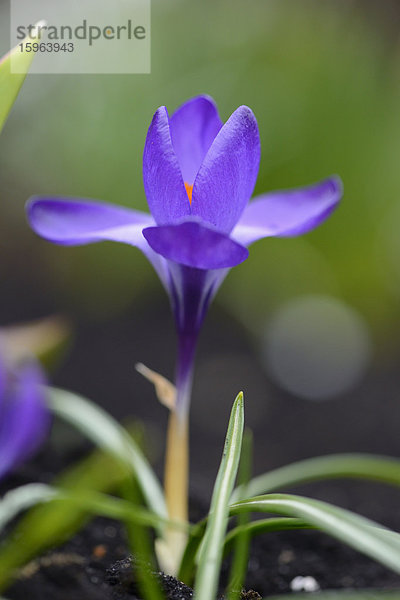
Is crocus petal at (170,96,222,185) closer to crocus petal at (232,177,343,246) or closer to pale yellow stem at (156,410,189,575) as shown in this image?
crocus petal at (232,177,343,246)

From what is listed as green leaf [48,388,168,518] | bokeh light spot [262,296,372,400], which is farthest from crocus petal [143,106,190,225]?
bokeh light spot [262,296,372,400]

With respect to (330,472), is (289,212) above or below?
above

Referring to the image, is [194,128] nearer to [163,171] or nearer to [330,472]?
[163,171]

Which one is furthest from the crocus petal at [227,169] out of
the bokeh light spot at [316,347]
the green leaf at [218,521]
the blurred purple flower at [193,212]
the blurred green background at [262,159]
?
the blurred green background at [262,159]

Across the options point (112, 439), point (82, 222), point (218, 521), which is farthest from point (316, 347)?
point (218, 521)

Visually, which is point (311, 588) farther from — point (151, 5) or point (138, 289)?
point (151, 5)

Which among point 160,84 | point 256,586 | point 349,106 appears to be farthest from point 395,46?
point 256,586
